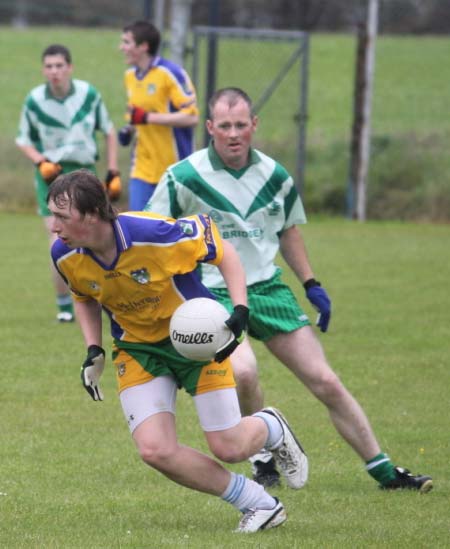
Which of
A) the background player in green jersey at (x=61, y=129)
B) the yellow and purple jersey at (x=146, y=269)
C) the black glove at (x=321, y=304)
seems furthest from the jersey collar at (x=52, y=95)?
the yellow and purple jersey at (x=146, y=269)

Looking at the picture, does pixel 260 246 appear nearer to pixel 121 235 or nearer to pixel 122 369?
pixel 122 369

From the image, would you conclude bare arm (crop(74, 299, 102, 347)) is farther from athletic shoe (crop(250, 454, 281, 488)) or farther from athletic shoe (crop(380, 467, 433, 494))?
athletic shoe (crop(380, 467, 433, 494))

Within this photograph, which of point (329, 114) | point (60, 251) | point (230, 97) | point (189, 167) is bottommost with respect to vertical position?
point (329, 114)

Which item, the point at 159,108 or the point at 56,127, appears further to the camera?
the point at 159,108

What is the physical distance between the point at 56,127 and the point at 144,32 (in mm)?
1053

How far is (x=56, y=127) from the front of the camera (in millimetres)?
10594

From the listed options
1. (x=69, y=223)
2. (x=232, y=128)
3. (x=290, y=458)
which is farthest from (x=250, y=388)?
(x=69, y=223)

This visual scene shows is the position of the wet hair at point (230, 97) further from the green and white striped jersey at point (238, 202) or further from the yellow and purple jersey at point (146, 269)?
the yellow and purple jersey at point (146, 269)

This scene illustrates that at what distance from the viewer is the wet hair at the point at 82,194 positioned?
4684 millimetres

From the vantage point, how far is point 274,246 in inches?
237

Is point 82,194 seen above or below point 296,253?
above

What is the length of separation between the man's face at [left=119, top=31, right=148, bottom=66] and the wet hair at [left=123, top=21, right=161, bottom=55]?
0.03 m

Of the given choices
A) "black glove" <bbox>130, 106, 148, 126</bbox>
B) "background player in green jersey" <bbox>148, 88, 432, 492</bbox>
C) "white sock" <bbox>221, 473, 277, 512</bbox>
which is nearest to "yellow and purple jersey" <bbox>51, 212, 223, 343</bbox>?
"white sock" <bbox>221, 473, 277, 512</bbox>

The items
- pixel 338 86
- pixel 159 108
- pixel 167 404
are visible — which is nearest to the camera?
pixel 167 404
